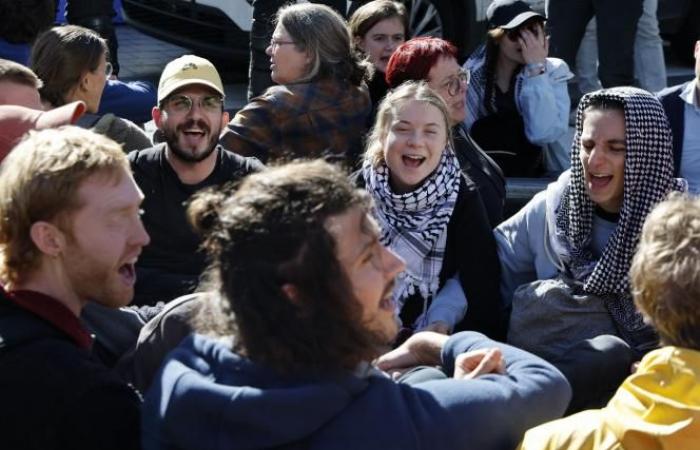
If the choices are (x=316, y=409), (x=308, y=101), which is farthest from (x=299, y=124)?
(x=316, y=409)

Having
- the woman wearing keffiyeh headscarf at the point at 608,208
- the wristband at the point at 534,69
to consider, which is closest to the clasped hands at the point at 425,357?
the woman wearing keffiyeh headscarf at the point at 608,208

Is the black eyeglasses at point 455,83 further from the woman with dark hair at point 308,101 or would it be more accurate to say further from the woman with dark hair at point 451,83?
the woman with dark hair at point 308,101

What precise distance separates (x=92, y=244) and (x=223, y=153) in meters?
1.92

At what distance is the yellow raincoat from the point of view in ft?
6.89

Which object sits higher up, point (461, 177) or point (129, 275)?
point (129, 275)

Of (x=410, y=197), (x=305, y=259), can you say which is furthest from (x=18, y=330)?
(x=410, y=197)

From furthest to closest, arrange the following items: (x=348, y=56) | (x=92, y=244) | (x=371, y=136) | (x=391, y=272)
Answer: (x=348, y=56) → (x=371, y=136) → (x=92, y=244) → (x=391, y=272)

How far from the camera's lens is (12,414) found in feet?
7.74

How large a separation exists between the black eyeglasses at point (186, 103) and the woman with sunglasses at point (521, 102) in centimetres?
129

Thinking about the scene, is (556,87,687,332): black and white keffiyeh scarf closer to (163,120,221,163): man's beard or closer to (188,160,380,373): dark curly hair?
(163,120,221,163): man's beard

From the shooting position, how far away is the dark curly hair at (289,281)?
82.6 inches

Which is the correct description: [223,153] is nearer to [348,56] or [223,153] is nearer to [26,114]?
[348,56]

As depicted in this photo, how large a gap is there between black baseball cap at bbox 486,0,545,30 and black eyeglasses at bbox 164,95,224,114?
5.16 feet

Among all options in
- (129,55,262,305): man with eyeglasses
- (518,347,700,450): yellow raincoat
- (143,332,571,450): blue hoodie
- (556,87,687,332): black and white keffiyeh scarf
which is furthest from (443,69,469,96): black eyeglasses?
(518,347,700,450): yellow raincoat
